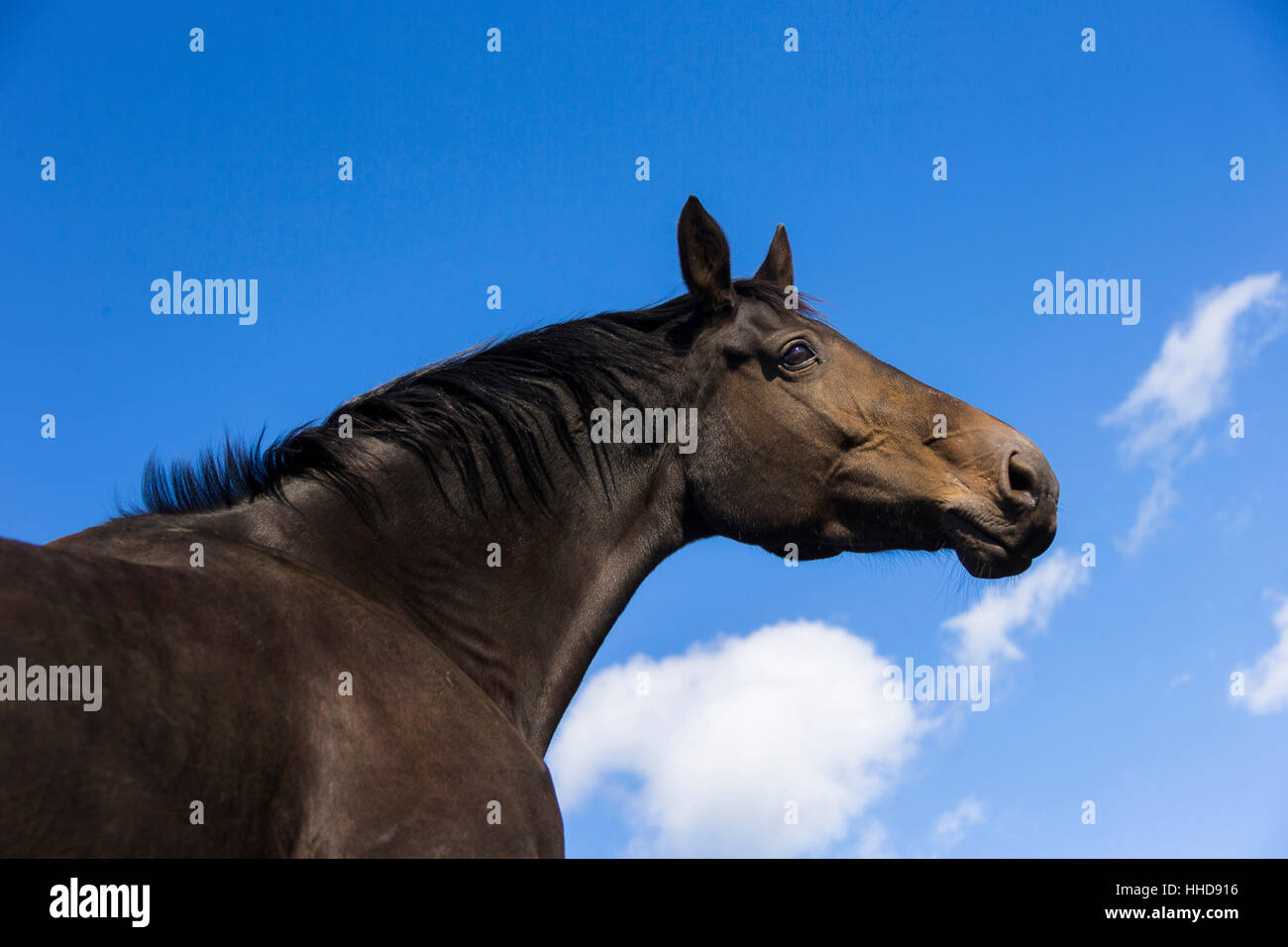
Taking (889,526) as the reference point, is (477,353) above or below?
above

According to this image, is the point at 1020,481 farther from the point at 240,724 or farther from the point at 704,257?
the point at 240,724

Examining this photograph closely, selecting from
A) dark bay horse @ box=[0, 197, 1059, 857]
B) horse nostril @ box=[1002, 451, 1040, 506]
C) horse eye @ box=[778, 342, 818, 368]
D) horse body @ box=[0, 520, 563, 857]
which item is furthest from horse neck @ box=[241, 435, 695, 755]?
horse nostril @ box=[1002, 451, 1040, 506]

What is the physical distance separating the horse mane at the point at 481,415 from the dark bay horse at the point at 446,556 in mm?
15

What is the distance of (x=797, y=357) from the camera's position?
5.53 meters

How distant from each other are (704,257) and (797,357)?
33.8 inches

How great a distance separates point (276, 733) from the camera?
11.1ft

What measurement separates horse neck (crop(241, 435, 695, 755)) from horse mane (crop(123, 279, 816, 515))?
0.33 feet

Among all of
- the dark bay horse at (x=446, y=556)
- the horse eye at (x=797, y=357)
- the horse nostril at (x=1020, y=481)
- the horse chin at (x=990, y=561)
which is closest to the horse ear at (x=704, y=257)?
the dark bay horse at (x=446, y=556)

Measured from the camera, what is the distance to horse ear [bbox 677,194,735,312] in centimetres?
573

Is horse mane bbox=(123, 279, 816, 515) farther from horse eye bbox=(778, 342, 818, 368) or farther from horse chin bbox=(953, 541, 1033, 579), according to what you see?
horse chin bbox=(953, 541, 1033, 579)

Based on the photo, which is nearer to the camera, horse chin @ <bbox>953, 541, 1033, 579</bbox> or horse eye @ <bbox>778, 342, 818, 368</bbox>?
horse chin @ <bbox>953, 541, 1033, 579</bbox>
